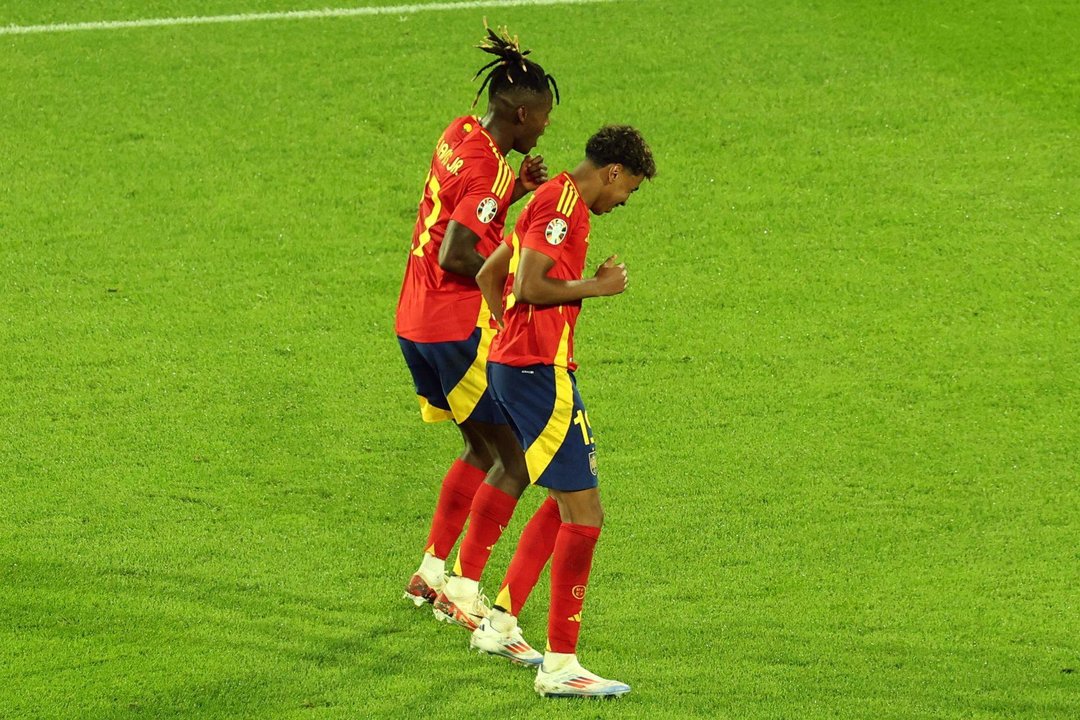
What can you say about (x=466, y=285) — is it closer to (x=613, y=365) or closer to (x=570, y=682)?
(x=570, y=682)

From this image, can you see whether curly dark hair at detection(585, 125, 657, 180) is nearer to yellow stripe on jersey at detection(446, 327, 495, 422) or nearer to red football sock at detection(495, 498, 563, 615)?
yellow stripe on jersey at detection(446, 327, 495, 422)

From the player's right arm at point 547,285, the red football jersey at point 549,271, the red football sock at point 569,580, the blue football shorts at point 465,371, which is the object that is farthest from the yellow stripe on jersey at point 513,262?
the red football sock at point 569,580

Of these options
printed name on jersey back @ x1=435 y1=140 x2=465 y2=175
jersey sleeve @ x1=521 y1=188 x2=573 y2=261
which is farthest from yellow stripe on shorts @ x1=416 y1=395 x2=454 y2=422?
jersey sleeve @ x1=521 y1=188 x2=573 y2=261

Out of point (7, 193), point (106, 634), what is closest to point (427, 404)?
point (106, 634)

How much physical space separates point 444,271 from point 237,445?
7.54 feet

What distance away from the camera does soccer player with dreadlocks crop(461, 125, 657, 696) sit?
6289 millimetres

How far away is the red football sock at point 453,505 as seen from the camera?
24.2 ft

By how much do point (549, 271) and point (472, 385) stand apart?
3.36ft

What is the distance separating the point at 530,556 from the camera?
680cm

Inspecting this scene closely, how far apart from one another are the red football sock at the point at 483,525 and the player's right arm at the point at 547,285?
1.17 meters

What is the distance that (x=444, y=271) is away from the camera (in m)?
7.14

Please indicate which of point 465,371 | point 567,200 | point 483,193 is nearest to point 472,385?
point 465,371

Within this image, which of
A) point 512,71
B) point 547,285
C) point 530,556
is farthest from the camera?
point 512,71

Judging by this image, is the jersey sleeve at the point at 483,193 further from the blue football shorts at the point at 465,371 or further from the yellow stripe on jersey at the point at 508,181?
the blue football shorts at the point at 465,371
